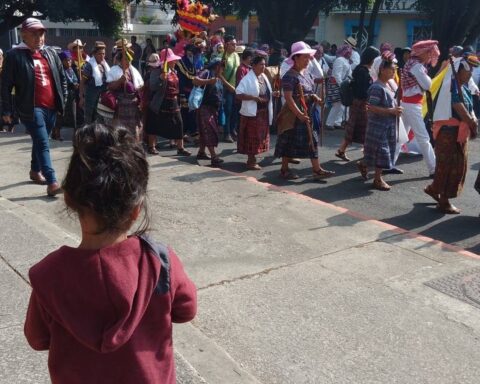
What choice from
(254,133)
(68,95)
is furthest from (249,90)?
(68,95)

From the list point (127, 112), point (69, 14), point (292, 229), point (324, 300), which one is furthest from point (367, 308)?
point (69, 14)

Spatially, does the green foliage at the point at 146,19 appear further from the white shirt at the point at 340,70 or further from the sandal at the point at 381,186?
the sandal at the point at 381,186

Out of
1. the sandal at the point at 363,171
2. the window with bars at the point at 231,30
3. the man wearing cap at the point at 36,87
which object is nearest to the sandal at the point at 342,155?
the sandal at the point at 363,171

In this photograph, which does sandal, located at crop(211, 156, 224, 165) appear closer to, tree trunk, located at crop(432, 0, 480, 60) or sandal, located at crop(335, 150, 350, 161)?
sandal, located at crop(335, 150, 350, 161)

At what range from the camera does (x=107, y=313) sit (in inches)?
65.0

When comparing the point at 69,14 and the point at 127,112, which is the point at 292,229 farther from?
the point at 69,14

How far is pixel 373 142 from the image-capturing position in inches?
283

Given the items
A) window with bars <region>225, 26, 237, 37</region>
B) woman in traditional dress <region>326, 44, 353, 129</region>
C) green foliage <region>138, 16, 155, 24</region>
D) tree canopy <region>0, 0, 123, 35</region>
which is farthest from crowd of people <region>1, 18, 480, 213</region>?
window with bars <region>225, 26, 237, 37</region>

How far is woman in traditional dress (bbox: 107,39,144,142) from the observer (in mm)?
8406

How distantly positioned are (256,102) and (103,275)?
6.58 m

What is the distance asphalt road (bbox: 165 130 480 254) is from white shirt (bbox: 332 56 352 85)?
2.75 metres

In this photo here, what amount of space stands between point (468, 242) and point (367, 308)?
209 cm

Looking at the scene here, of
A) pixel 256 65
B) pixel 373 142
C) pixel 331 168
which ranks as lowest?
pixel 331 168

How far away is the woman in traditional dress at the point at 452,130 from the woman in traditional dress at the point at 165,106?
425cm
